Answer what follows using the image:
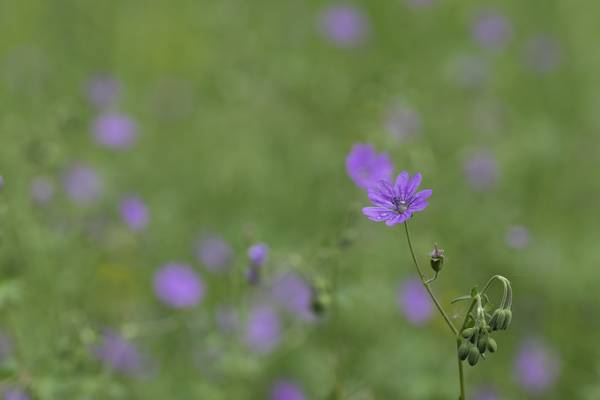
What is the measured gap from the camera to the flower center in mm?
1993

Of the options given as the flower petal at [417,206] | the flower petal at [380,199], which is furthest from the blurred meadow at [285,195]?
the flower petal at [417,206]

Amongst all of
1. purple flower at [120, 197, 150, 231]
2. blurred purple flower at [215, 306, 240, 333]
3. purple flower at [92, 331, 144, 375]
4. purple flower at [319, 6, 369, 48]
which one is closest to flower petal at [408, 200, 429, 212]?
blurred purple flower at [215, 306, 240, 333]

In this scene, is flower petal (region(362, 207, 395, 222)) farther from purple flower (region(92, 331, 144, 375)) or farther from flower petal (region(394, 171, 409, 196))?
purple flower (region(92, 331, 144, 375))

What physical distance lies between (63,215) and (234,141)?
5.06 feet

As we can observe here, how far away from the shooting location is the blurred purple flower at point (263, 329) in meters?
4.01

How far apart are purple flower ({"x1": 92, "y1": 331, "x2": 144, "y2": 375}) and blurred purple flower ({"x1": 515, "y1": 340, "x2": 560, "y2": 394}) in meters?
1.81

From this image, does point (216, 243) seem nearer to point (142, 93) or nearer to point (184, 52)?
point (142, 93)

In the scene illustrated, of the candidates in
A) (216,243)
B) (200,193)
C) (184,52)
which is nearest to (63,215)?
(216,243)

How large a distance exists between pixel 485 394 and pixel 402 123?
1.45m

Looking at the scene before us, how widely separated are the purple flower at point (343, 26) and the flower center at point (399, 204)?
14.6 feet

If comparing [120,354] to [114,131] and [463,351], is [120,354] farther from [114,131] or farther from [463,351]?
[463,351]

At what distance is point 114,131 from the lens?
5285 millimetres

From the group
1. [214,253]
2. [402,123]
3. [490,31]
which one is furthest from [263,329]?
[490,31]

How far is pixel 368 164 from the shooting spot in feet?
8.61
